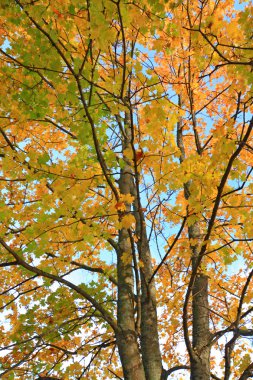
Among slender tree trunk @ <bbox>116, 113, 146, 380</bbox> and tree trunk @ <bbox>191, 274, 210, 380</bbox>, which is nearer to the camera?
slender tree trunk @ <bbox>116, 113, 146, 380</bbox>

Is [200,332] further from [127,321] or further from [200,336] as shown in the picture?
[127,321]

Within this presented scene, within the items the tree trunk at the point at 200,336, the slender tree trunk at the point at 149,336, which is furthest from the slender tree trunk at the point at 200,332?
the slender tree trunk at the point at 149,336

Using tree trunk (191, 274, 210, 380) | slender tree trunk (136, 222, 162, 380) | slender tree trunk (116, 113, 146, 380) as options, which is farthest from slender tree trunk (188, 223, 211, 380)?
slender tree trunk (116, 113, 146, 380)

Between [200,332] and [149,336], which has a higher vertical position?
[200,332]

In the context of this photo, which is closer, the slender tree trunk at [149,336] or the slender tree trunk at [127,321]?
the slender tree trunk at [127,321]

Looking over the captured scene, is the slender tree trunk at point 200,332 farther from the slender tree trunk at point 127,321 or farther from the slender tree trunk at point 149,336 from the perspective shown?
the slender tree trunk at point 127,321

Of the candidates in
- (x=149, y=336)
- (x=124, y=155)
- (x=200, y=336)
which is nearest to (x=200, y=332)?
(x=200, y=336)

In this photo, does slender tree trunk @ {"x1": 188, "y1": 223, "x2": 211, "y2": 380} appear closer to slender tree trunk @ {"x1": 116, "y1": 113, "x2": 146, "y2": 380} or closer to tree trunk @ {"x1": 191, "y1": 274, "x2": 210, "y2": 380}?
tree trunk @ {"x1": 191, "y1": 274, "x2": 210, "y2": 380}

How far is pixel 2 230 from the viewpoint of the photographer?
11.6ft

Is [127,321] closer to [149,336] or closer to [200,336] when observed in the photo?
[149,336]

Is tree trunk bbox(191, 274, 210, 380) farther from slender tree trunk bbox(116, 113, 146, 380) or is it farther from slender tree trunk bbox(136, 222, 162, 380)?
slender tree trunk bbox(116, 113, 146, 380)

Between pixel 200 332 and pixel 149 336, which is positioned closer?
pixel 149 336

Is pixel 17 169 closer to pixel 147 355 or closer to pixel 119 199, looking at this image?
pixel 119 199

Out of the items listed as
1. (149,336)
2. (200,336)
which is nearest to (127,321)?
(149,336)
